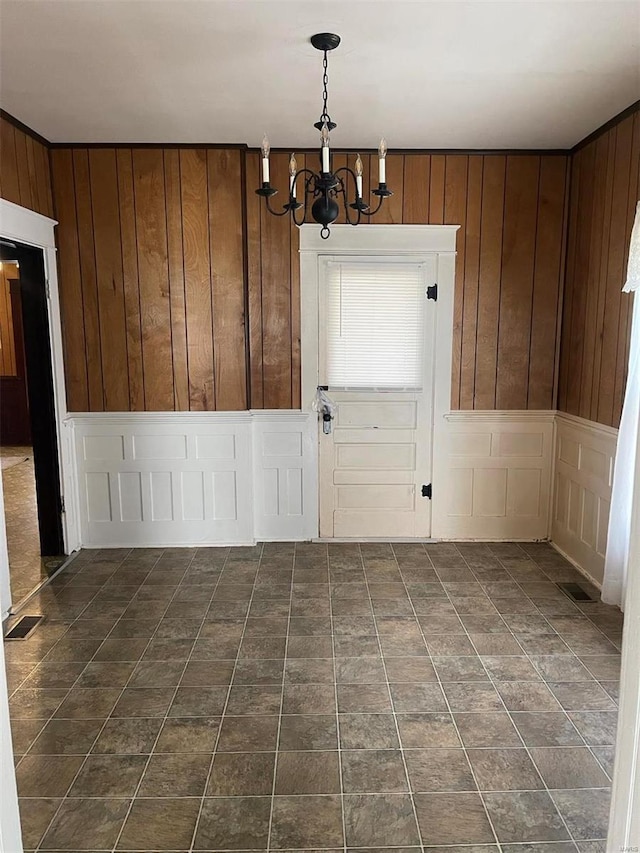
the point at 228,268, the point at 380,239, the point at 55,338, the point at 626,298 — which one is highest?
the point at 380,239

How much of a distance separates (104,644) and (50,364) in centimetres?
198

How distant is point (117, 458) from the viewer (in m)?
4.17

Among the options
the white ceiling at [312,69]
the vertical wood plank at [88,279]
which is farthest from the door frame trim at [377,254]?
the vertical wood plank at [88,279]

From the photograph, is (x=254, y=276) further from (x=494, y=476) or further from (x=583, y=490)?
(x=583, y=490)

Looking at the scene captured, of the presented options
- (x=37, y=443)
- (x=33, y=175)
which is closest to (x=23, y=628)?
(x=37, y=443)

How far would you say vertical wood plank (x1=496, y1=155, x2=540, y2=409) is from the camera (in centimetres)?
406

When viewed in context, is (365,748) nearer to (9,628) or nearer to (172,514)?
(9,628)

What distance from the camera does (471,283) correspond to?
4.15 m

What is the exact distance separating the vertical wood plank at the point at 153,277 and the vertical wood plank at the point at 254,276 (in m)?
0.58

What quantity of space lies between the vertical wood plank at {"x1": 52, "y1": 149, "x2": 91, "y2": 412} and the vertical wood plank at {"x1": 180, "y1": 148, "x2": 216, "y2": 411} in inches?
30.0

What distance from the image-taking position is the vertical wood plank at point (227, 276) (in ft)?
12.8

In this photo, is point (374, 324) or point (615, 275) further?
point (374, 324)

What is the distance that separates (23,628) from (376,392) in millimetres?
2691

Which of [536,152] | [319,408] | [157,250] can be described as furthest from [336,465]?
[536,152]
